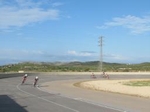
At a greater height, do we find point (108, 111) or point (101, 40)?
point (101, 40)

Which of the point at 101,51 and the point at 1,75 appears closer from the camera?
the point at 1,75

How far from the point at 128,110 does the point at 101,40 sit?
276 ft

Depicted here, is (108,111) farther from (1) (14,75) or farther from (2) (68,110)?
(1) (14,75)

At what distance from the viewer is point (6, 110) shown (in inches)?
696

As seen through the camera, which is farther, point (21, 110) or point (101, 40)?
point (101, 40)

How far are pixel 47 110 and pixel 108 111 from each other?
2728 millimetres

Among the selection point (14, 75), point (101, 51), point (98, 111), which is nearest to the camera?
point (98, 111)

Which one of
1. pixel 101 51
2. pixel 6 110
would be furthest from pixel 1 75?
pixel 6 110

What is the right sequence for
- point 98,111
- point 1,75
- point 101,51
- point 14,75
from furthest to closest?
point 101,51
point 14,75
point 1,75
point 98,111

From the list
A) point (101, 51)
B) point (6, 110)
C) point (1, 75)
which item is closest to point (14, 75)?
point (1, 75)

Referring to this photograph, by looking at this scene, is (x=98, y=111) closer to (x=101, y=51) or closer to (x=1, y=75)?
(x=1, y=75)

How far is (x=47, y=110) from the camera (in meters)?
17.8

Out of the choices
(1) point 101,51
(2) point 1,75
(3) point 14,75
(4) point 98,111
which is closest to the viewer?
(4) point 98,111

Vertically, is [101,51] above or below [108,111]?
above
